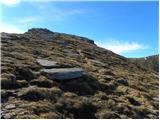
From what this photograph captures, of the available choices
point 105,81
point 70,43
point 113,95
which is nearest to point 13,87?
point 113,95

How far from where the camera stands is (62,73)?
2720cm

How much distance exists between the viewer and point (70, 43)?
54156mm

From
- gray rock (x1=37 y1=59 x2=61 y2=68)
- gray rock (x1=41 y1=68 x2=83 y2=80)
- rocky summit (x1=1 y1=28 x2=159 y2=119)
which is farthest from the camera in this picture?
gray rock (x1=37 y1=59 x2=61 y2=68)

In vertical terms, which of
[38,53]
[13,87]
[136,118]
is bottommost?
[136,118]

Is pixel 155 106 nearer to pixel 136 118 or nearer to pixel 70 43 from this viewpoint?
pixel 136 118

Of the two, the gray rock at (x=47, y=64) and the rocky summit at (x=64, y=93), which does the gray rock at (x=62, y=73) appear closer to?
the rocky summit at (x=64, y=93)

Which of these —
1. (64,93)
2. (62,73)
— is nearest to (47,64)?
(62,73)

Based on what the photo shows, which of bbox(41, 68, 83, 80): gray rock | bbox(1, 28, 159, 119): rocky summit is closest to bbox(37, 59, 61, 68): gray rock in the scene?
bbox(1, 28, 159, 119): rocky summit

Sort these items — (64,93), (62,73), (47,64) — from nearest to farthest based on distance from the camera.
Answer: (64,93) < (62,73) < (47,64)

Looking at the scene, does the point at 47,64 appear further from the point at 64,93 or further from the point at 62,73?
the point at 64,93

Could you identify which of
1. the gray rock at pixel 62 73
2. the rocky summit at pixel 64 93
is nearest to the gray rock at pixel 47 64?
the rocky summit at pixel 64 93

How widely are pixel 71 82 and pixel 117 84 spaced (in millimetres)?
5935

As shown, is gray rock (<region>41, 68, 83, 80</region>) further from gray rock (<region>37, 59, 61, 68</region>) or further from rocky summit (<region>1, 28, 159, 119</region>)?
gray rock (<region>37, 59, 61, 68</region>)

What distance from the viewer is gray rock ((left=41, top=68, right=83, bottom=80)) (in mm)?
26578
